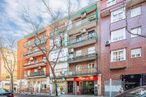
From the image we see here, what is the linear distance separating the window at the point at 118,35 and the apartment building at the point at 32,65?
766 inches

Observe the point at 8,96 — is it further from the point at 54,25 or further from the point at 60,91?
the point at 60,91

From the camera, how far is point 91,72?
4212 cm

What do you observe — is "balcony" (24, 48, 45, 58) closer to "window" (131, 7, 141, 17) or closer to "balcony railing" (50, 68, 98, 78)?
"balcony railing" (50, 68, 98, 78)

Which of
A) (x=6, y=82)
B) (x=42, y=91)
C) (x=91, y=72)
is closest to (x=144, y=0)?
(x=91, y=72)

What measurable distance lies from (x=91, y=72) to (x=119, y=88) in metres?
7.28

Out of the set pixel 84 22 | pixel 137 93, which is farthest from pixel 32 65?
pixel 137 93

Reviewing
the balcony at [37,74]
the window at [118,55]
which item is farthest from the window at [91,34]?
the balcony at [37,74]

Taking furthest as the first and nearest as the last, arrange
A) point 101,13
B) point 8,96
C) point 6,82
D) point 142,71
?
point 6,82, point 101,13, point 142,71, point 8,96

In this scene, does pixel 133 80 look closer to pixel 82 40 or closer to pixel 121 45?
pixel 121 45

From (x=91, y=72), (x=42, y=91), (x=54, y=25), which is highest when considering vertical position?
(x=54, y=25)

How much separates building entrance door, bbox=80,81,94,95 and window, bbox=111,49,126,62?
7.27m

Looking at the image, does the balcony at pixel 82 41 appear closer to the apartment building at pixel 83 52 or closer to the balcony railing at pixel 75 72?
the apartment building at pixel 83 52

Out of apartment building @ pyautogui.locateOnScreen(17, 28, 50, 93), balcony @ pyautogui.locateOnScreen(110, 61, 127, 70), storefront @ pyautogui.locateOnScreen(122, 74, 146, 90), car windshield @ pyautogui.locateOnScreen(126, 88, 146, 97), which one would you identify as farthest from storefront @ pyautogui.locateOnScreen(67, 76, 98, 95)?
car windshield @ pyautogui.locateOnScreen(126, 88, 146, 97)

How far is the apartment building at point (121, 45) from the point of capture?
3341cm
